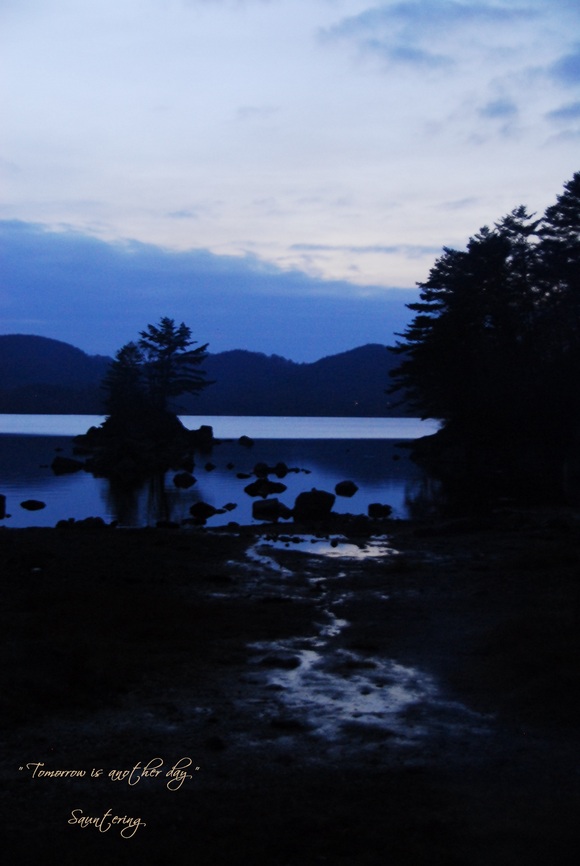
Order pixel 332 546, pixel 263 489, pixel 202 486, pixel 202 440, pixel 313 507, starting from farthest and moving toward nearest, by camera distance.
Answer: pixel 202 440
pixel 202 486
pixel 263 489
pixel 313 507
pixel 332 546

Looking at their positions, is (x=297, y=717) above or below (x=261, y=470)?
above

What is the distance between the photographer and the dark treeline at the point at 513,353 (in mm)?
53781

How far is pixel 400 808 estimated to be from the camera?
6.00 m

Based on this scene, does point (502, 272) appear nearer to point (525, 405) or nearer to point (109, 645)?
point (525, 405)

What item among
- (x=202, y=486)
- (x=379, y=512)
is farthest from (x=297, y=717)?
(x=202, y=486)

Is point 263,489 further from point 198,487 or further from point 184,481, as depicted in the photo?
point 184,481

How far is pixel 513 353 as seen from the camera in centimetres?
5688

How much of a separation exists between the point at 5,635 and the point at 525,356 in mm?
49791

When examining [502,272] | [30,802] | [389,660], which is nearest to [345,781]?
[30,802]

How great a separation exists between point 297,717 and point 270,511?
23.4 meters

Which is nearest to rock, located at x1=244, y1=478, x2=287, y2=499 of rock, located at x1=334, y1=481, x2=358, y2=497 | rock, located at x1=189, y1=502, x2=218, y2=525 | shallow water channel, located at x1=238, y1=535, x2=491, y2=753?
rock, located at x1=334, y1=481, x2=358, y2=497

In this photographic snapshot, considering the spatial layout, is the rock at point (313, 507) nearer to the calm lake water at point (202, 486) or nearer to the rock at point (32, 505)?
the calm lake water at point (202, 486)

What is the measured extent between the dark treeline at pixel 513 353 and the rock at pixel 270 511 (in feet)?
64.1

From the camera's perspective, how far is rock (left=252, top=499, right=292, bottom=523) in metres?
31.1
